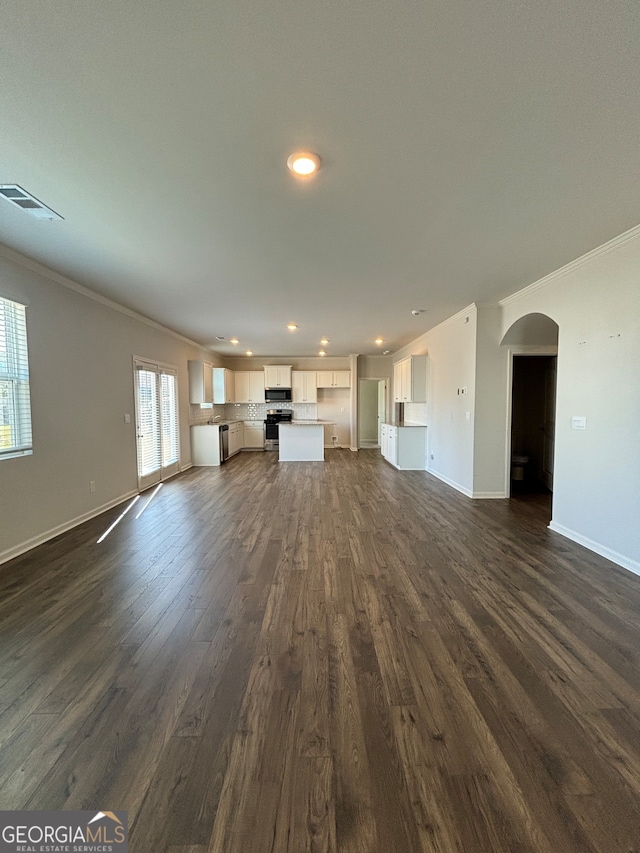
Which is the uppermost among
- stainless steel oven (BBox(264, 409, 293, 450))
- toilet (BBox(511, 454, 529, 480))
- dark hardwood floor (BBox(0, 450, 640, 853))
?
stainless steel oven (BBox(264, 409, 293, 450))

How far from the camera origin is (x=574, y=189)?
7.28 feet

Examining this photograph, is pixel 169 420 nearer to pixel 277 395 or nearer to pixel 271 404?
pixel 277 395

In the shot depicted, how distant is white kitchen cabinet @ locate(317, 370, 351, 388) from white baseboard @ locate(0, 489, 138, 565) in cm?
647

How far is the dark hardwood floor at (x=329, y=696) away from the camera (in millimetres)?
1132

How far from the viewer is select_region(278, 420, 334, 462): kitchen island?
8.33m

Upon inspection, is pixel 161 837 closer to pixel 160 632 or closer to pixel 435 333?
pixel 160 632

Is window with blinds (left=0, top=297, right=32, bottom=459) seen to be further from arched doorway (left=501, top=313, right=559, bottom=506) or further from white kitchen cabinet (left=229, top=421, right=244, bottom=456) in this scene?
arched doorway (left=501, top=313, right=559, bottom=506)

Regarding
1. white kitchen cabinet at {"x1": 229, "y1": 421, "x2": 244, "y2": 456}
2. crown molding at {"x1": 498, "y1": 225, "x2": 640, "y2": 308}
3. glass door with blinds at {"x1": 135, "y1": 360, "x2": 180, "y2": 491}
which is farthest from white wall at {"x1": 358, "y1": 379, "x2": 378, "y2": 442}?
crown molding at {"x1": 498, "y1": 225, "x2": 640, "y2": 308}

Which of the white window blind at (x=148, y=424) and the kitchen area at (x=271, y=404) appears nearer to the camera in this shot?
the white window blind at (x=148, y=424)

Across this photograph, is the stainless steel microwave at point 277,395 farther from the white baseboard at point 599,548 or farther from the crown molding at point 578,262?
the white baseboard at point 599,548

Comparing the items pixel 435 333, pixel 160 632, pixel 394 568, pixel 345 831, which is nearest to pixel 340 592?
pixel 394 568

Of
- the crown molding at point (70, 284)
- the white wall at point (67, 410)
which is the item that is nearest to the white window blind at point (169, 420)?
the crown molding at point (70, 284)

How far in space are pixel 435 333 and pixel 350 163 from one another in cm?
506

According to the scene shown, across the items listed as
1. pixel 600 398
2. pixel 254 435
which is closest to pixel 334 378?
pixel 254 435
